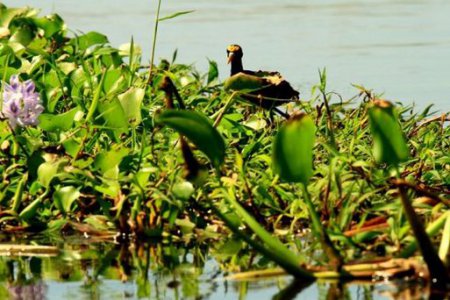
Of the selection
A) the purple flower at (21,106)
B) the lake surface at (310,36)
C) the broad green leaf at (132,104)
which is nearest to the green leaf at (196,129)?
the purple flower at (21,106)

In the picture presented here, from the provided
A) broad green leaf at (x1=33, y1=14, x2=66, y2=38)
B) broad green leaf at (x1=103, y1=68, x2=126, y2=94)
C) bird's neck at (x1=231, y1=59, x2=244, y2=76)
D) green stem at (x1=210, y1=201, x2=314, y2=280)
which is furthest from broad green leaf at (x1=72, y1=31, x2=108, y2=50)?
green stem at (x1=210, y1=201, x2=314, y2=280)

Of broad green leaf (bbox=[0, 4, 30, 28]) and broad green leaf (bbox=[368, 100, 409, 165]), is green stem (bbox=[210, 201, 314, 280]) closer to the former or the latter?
broad green leaf (bbox=[368, 100, 409, 165])

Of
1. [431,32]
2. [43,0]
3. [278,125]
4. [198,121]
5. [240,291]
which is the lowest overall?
[240,291]

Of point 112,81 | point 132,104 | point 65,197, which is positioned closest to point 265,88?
point 112,81

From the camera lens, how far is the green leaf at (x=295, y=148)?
3924 mm

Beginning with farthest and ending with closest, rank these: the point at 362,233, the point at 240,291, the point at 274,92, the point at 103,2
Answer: the point at 103,2 < the point at 274,92 < the point at 362,233 < the point at 240,291

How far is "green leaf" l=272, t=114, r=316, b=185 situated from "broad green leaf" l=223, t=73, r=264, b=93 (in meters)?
1.59

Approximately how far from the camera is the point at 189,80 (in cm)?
640

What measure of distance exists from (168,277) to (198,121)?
1.62 ft

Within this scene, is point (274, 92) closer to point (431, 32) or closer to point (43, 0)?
point (431, 32)

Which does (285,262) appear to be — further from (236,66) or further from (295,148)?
(236,66)

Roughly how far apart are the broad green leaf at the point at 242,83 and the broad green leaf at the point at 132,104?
1.60 ft

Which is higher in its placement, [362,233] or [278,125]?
[278,125]

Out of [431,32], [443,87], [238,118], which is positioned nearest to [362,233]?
[238,118]
